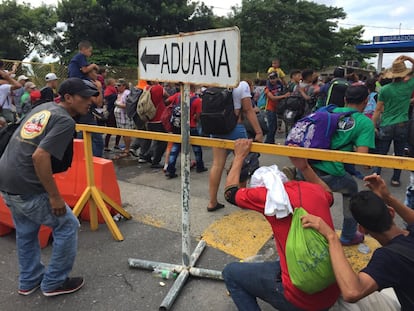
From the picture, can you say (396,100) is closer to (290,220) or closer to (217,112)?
(217,112)

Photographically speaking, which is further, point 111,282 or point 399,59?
point 399,59

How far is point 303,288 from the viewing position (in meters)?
1.92

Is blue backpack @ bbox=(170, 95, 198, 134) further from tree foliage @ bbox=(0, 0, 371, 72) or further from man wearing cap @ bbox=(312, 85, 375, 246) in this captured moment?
tree foliage @ bbox=(0, 0, 371, 72)

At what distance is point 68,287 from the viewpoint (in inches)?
114

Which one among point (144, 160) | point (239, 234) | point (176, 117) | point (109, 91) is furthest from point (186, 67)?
point (109, 91)

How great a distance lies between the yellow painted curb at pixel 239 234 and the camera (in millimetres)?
3542

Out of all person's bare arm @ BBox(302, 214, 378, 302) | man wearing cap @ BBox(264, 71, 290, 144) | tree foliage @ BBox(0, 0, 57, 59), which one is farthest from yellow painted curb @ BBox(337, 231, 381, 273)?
tree foliage @ BBox(0, 0, 57, 59)

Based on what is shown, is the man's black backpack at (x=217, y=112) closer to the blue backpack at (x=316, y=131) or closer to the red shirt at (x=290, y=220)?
the blue backpack at (x=316, y=131)

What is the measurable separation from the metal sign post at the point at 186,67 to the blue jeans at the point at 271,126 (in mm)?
5134

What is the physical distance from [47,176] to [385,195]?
7.44 ft

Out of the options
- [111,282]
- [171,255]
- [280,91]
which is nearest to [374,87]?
[280,91]

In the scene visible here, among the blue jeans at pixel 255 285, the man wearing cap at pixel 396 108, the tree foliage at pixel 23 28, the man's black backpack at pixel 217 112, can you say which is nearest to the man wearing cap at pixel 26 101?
the man's black backpack at pixel 217 112

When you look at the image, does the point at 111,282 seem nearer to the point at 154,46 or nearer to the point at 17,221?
the point at 17,221

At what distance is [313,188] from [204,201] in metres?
2.86
